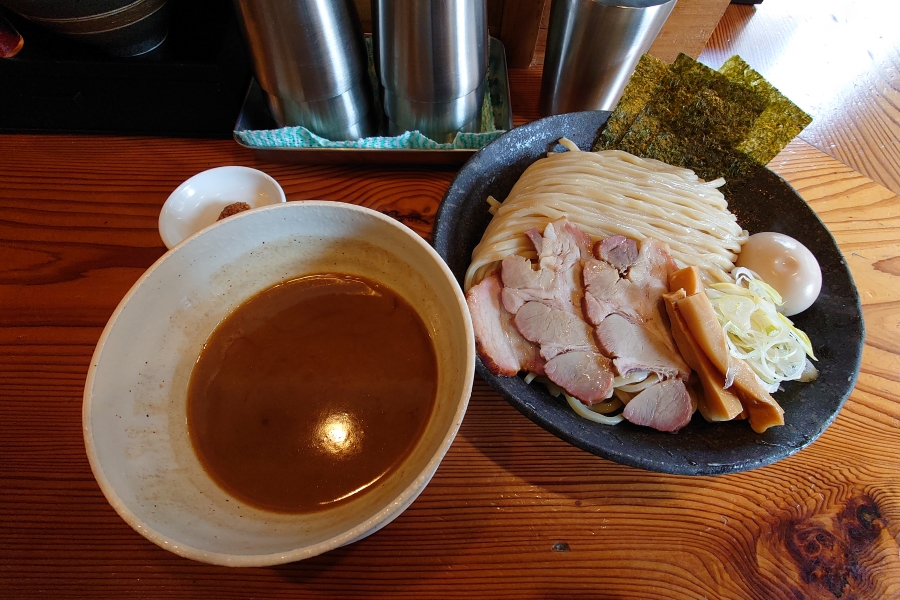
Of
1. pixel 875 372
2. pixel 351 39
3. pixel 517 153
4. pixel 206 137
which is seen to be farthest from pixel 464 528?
pixel 206 137

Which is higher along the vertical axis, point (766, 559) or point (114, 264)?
point (766, 559)

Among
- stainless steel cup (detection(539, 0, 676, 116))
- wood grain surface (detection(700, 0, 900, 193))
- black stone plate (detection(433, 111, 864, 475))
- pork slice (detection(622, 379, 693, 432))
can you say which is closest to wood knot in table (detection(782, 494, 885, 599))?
black stone plate (detection(433, 111, 864, 475))

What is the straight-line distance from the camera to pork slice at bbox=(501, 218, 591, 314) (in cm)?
128

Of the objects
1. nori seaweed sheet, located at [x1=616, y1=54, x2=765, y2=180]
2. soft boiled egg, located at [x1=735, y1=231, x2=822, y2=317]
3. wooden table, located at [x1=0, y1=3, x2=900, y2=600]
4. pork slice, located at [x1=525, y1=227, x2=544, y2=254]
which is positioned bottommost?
wooden table, located at [x1=0, y1=3, x2=900, y2=600]

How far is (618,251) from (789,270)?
0.49 m

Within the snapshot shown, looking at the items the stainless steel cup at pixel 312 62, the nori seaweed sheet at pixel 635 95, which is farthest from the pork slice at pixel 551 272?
the stainless steel cup at pixel 312 62

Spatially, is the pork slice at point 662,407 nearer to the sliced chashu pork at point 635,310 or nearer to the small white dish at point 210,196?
the sliced chashu pork at point 635,310

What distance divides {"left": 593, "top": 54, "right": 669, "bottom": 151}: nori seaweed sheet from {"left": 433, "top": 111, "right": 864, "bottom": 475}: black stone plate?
1.9 inches

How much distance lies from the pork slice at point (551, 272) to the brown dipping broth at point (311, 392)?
14.8 inches

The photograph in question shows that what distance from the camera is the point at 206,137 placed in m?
1.77

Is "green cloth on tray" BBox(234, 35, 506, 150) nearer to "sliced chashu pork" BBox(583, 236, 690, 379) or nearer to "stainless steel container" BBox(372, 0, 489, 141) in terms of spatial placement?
"stainless steel container" BBox(372, 0, 489, 141)

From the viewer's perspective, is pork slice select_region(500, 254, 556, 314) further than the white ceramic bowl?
Yes

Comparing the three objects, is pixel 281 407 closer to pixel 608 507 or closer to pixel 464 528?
pixel 464 528

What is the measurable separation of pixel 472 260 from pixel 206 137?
47.8 inches
